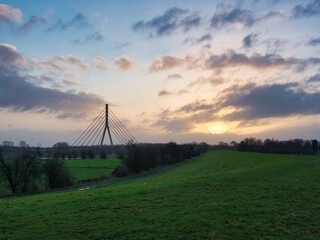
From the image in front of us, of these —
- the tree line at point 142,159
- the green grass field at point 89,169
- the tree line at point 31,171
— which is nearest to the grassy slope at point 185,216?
the tree line at point 31,171

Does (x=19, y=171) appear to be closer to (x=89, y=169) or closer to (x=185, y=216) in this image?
(x=89, y=169)

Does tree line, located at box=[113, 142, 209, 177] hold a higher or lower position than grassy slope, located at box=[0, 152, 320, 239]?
higher

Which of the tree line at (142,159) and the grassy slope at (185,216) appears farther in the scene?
the tree line at (142,159)

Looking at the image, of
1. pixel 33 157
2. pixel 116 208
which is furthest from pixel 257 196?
pixel 33 157

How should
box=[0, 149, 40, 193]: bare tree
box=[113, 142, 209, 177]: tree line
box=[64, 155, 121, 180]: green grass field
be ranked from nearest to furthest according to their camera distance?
box=[0, 149, 40, 193]: bare tree < box=[64, 155, 121, 180]: green grass field < box=[113, 142, 209, 177]: tree line

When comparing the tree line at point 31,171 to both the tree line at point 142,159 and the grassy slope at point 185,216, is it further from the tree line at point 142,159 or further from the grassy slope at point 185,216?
the grassy slope at point 185,216

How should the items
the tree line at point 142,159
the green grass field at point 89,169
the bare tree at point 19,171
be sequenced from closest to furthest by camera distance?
the bare tree at point 19,171, the green grass field at point 89,169, the tree line at point 142,159

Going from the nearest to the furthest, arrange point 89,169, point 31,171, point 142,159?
point 31,171 → point 142,159 → point 89,169

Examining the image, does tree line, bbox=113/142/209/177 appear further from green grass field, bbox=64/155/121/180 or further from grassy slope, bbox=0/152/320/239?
grassy slope, bbox=0/152/320/239

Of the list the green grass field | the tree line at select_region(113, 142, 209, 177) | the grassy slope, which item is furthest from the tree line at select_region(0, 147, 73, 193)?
the grassy slope

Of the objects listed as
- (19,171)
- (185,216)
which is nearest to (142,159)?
(19,171)

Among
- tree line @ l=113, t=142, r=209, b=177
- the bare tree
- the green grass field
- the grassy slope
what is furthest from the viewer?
tree line @ l=113, t=142, r=209, b=177

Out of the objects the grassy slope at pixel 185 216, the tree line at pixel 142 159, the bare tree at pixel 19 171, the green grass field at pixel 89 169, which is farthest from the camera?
the tree line at pixel 142 159

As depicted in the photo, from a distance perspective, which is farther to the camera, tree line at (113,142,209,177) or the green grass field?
tree line at (113,142,209,177)
